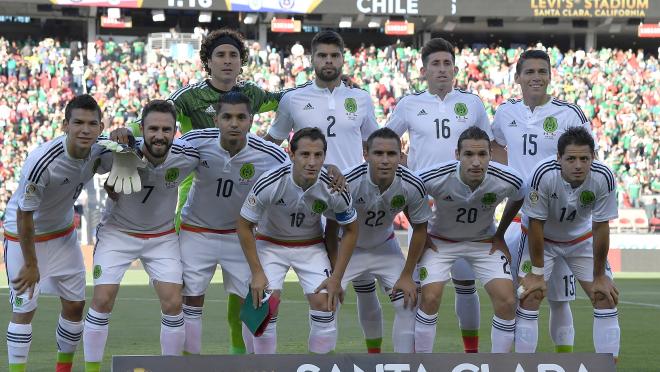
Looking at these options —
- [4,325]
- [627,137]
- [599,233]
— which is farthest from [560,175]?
[627,137]

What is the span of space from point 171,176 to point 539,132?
2.93 m

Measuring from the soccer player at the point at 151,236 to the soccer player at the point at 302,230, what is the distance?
0.56 metres

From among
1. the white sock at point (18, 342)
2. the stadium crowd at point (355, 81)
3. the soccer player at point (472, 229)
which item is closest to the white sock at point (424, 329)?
the soccer player at point (472, 229)

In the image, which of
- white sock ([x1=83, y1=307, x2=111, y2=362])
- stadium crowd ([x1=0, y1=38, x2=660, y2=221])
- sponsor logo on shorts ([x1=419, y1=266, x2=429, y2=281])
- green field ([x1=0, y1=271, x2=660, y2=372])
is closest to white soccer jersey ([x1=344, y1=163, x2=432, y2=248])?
sponsor logo on shorts ([x1=419, y1=266, x2=429, y2=281])

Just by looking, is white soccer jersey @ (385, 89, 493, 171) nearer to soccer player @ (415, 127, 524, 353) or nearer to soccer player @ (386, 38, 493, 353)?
soccer player @ (386, 38, 493, 353)

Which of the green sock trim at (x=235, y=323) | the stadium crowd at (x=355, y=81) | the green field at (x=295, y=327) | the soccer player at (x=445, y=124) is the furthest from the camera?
the stadium crowd at (x=355, y=81)

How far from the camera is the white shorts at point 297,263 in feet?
24.7

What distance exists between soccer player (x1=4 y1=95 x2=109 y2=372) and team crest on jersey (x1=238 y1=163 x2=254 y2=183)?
3.22 feet

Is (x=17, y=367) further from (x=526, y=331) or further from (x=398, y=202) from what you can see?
(x=526, y=331)

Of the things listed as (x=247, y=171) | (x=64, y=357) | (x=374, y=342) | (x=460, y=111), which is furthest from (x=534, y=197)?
(x=64, y=357)

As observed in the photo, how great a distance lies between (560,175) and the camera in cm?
762

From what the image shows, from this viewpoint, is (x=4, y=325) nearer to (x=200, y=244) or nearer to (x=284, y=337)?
(x=284, y=337)

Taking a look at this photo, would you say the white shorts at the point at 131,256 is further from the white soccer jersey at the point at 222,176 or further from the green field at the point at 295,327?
the green field at the point at 295,327

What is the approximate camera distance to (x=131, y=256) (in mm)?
7480
